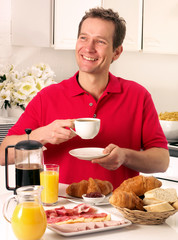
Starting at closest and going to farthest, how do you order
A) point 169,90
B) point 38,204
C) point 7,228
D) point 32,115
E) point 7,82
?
point 38,204 → point 7,228 → point 32,115 → point 7,82 → point 169,90

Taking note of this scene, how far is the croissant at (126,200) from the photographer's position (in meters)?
1.46

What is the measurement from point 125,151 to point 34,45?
2.14 m

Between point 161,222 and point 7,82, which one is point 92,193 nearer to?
point 161,222

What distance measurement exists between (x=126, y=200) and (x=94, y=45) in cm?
97

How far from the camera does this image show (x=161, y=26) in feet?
11.7

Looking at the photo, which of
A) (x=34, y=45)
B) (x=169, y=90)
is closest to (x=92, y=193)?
(x=34, y=45)

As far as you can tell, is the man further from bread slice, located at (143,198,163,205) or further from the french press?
bread slice, located at (143,198,163,205)

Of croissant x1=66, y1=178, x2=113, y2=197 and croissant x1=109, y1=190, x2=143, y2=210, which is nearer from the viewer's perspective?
croissant x1=109, y1=190, x2=143, y2=210

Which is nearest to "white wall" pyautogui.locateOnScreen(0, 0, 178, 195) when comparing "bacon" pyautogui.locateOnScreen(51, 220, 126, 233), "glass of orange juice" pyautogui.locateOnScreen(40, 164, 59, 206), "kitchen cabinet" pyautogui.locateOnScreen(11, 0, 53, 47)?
"kitchen cabinet" pyautogui.locateOnScreen(11, 0, 53, 47)

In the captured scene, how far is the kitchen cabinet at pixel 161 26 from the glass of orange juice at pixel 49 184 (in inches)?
84.9

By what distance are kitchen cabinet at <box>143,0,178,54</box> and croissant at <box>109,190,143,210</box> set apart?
2.29 m

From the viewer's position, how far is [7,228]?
1435mm

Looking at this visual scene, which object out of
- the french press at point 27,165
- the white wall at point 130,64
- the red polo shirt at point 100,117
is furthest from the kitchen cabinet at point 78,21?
the french press at point 27,165

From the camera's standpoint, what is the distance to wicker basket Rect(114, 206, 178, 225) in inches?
56.5
